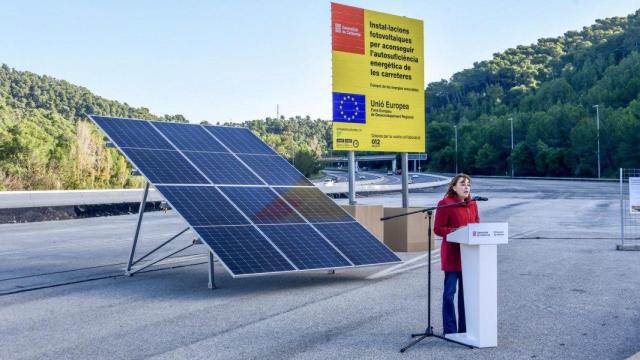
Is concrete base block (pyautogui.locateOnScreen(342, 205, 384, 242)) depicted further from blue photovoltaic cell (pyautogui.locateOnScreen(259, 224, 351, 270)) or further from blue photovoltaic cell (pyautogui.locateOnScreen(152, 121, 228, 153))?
blue photovoltaic cell (pyautogui.locateOnScreen(259, 224, 351, 270))

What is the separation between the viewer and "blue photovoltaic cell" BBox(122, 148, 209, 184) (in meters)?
10.1

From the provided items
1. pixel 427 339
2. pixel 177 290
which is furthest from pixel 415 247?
pixel 427 339

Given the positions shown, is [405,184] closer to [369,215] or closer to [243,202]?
[369,215]

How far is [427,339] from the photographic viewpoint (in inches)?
274

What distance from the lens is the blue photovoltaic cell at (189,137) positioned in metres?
11.9

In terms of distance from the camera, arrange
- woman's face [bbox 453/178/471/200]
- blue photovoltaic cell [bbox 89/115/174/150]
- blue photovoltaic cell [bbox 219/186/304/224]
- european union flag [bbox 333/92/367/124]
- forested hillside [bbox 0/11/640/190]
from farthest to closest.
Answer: forested hillside [bbox 0/11/640/190], european union flag [bbox 333/92/367/124], blue photovoltaic cell [bbox 89/115/174/150], blue photovoltaic cell [bbox 219/186/304/224], woman's face [bbox 453/178/471/200]

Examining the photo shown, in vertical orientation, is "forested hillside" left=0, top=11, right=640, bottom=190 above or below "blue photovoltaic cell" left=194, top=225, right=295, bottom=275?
above

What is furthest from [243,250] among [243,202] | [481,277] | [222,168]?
[481,277]

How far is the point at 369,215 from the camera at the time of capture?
48.1 feet

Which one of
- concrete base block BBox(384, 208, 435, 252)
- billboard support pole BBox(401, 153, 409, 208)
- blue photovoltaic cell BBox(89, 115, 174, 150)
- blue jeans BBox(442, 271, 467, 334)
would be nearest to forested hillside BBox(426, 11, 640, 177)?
billboard support pole BBox(401, 153, 409, 208)

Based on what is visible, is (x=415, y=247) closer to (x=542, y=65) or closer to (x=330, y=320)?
(x=330, y=320)

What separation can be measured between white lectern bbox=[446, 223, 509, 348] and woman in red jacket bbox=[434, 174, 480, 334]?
0.94 ft

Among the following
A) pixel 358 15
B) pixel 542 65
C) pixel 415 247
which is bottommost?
pixel 415 247

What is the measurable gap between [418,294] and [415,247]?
5657 mm
